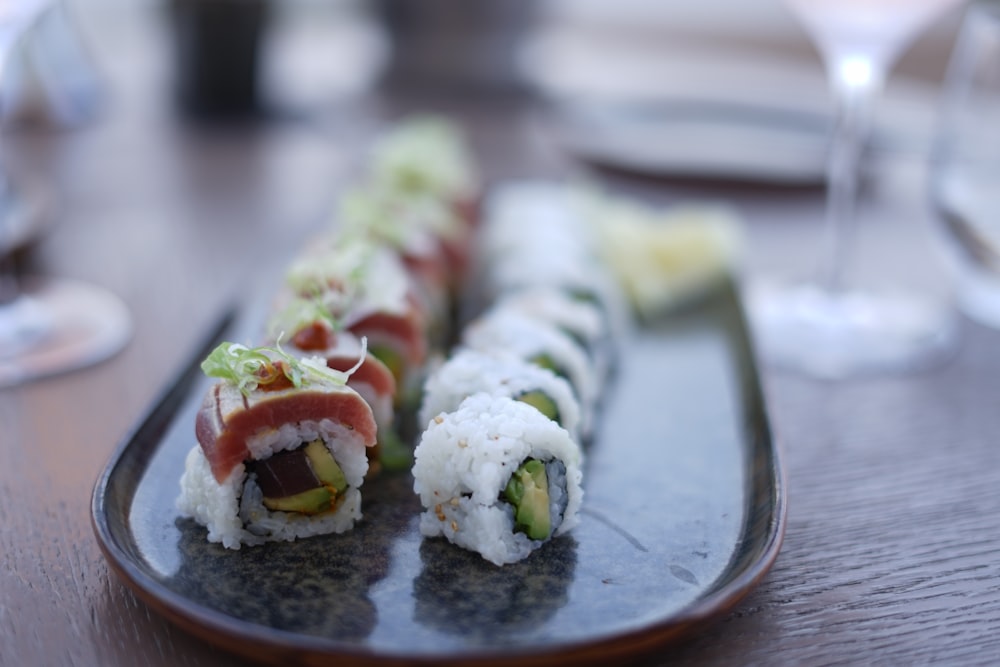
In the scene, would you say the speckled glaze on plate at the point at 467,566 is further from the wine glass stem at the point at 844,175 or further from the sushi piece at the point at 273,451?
the wine glass stem at the point at 844,175

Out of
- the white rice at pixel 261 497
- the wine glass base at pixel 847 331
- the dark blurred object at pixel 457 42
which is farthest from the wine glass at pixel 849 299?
the dark blurred object at pixel 457 42

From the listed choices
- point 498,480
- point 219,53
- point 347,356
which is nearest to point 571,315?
point 347,356

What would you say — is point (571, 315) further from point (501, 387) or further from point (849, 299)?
point (849, 299)

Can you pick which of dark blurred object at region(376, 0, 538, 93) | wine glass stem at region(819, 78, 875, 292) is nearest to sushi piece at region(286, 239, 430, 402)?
wine glass stem at region(819, 78, 875, 292)

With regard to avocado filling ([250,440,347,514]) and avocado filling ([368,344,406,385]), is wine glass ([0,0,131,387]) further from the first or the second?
avocado filling ([250,440,347,514])

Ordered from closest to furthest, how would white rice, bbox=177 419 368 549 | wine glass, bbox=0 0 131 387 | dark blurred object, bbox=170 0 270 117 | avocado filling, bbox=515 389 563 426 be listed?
white rice, bbox=177 419 368 549
avocado filling, bbox=515 389 563 426
wine glass, bbox=0 0 131 387
dark blurred object, bbox=170 0 270 117
